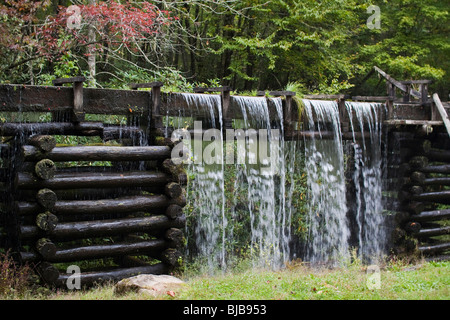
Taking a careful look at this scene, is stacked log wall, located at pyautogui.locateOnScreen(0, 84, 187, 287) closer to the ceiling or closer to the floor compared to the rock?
closer to the ceiling

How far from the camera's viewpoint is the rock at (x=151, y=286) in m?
7.55

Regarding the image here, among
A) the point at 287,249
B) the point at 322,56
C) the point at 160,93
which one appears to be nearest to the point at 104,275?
the point at 160,93

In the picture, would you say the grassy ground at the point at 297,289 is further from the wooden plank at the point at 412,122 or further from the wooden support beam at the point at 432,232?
the wooden support beam at the point at 432,232

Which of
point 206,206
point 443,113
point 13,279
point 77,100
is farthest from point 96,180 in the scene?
point 443,113

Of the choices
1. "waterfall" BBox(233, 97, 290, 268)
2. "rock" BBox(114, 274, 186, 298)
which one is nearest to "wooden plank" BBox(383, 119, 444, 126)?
"waterfall" BBox(233, 97, 290, 268)

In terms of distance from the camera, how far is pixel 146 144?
1079 centimetres

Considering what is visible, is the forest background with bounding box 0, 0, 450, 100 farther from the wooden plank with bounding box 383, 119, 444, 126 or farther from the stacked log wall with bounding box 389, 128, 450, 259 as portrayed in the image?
the stacked log wall with bounding box 389, 128, 450, 259

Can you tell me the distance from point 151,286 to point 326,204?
8687 mm

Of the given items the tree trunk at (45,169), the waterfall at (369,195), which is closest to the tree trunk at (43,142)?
the tree trunk at (45,169)

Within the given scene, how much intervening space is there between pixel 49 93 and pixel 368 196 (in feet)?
33.3

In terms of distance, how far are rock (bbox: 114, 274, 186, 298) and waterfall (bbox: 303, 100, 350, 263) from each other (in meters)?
7.42

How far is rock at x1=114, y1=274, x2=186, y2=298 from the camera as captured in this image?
7.55m

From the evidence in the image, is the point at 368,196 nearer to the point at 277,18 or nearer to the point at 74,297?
the point at 277,18

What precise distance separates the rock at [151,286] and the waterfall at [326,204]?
24.3 ft
